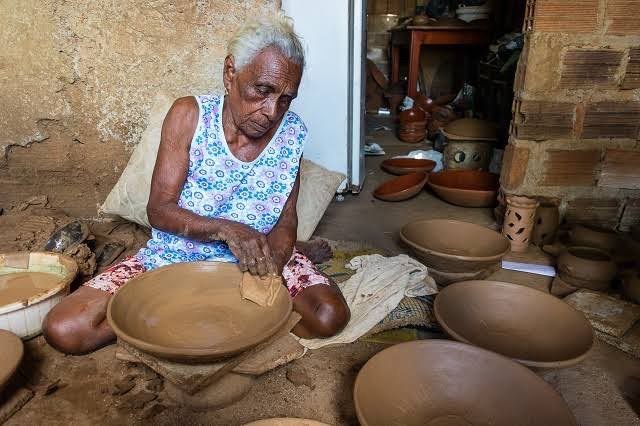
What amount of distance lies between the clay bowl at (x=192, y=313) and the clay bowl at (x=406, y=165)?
2.70 m

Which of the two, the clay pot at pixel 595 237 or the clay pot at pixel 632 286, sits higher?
the clay pot at pixel 595 237

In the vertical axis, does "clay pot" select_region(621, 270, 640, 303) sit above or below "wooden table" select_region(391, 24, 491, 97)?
below

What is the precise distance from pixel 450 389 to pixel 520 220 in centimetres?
157

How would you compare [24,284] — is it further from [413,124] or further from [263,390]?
[413,124]

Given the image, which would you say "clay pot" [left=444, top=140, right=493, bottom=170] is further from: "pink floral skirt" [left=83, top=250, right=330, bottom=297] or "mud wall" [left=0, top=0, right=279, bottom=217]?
"pink floral skirt" [left=83, top=250, right=330, bottom=297]

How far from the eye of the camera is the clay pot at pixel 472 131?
13.1 ft

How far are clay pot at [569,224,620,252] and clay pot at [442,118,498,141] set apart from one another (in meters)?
1.52

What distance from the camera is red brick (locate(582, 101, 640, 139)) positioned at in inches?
102

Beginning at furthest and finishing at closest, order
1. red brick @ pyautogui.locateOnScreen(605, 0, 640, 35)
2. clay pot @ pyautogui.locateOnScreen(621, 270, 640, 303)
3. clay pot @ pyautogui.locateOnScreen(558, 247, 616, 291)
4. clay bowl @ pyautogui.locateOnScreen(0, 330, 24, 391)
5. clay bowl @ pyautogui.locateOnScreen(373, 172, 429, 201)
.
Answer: clay bowl @ pyautogui.locateOnScreen(373, 172, 429, 201), red brick @ pyautogui.locateOnScreen(605, 0, 640, 35), clay pot @ pyautogui.locateOnScreen(558, 247, 616, 291), clay pot @ pyautogui.locateOnScreen(621, 270, 640, 303), clay bowl @ pyautogui.locateOnScreen(0, 330, 24, 391)

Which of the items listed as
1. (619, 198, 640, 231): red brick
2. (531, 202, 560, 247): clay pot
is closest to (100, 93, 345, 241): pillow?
(531, 202, 560, 247): clay pot

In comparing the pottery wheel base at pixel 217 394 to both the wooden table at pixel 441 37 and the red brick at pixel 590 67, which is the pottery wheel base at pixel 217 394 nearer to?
the red brick at pixel 590 67

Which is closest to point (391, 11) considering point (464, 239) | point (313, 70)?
point (313, 70)

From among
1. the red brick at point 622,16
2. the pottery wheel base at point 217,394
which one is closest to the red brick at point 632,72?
the red brick at point 622,16

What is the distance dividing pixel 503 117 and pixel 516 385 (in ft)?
11.1
